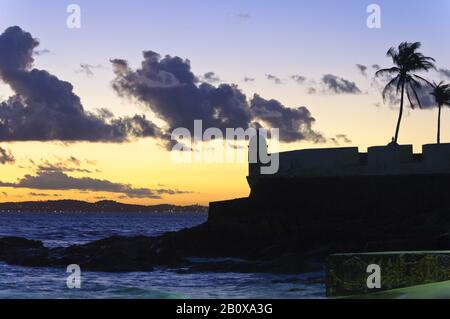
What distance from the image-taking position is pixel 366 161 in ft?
94.1

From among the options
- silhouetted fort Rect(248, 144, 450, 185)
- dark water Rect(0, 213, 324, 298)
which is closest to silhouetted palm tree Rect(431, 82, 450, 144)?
silhouetted fort Rect(248, 144, 450, 185)

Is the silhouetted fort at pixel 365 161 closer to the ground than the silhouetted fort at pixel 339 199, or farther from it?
farther from it

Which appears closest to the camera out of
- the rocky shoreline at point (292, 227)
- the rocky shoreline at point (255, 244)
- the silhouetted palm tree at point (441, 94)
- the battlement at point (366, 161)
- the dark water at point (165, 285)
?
the dark water at point (165, 285)

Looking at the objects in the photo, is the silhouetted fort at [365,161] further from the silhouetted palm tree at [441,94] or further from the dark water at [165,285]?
the silhouetted palm tree at [441,94]

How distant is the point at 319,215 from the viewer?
29.5 meters

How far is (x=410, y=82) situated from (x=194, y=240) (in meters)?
15.2

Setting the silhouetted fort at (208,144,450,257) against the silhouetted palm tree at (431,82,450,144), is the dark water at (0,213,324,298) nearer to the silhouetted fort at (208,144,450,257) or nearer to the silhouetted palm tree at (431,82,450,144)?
the silhouetted fort at (208,144,450,257)

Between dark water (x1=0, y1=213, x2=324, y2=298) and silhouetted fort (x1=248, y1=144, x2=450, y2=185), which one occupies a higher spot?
silhouetted fort (x1=248, y1=144, x2=450, y2=185)

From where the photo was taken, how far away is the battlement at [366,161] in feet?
90.6

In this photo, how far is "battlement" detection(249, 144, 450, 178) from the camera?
2761 centimetres

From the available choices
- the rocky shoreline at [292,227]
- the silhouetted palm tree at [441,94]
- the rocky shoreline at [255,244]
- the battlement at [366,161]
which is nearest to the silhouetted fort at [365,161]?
the battlement at [366,161]

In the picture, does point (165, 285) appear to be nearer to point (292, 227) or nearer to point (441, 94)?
point (292, 227)

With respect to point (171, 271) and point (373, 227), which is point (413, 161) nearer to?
point (373, 227)
